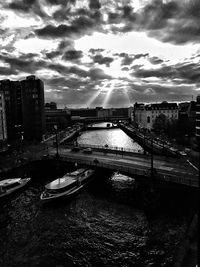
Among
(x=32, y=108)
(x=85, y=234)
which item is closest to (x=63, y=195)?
(x=85, y=234)

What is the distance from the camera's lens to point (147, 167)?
44.3 m

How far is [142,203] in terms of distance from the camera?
36.6m

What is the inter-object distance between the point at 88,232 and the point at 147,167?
68.2 feet

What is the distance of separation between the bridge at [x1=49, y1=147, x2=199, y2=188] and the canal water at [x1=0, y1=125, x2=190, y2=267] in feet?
15.7

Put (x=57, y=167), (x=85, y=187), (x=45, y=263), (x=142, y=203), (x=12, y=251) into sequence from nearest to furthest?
(x=45, y=263) → (x=12, y=251) → (x=142, y=203) → (x=85, y=187) → (x=57, y=167)

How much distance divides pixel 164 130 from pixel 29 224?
99.1 metres

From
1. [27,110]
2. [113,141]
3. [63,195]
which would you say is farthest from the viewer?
[113,141]

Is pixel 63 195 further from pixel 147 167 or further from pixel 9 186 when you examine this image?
pixel 147 167

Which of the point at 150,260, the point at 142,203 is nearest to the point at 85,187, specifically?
the point at 142,203

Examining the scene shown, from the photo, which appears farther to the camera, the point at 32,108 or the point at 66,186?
the point at 32,108

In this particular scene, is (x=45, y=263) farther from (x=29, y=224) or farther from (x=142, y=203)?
(x=142, y=203)

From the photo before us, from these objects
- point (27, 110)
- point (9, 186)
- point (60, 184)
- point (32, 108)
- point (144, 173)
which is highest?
point (32, 108)

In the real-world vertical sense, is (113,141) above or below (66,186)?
below

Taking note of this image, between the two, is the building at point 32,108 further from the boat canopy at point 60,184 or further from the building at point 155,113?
the building at point 155,113
